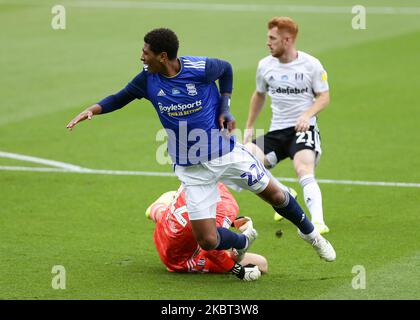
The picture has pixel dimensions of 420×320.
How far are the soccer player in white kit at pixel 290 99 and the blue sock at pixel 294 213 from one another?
1664 millimetres

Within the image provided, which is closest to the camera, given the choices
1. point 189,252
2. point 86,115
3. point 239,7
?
point 86,115

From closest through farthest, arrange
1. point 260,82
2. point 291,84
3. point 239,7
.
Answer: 1. point 291,84
2. point 260,82
3. point 239,7

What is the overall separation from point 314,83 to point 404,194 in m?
2.28

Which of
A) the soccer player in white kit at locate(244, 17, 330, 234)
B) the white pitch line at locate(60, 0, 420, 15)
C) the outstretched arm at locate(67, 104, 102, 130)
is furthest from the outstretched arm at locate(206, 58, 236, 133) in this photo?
the white pitch line at locate(60, 0, 420, 15)

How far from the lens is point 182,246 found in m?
9.72

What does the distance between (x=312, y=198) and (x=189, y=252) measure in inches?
83.2

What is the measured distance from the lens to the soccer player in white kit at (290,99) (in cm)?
1158

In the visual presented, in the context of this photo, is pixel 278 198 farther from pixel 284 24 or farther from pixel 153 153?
pixel 153 153

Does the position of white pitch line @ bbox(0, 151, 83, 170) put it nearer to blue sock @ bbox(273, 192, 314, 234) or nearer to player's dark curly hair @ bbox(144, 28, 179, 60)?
blue sock @ bbox(273, 192, 314, 234)

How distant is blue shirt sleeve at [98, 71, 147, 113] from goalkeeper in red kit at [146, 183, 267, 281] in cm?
106

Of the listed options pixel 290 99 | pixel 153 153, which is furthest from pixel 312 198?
pixel 153 153

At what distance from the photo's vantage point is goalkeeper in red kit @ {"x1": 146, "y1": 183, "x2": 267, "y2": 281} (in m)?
9.64

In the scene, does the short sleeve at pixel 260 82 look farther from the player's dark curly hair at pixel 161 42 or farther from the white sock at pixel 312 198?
the player's dark curly hair at pixel 161 42
